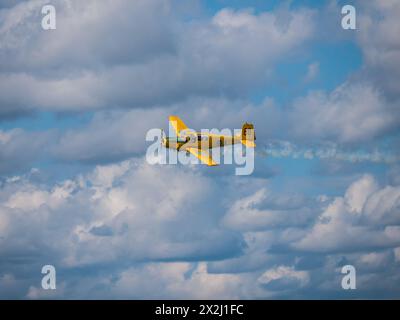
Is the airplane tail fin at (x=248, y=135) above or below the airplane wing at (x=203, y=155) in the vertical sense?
above

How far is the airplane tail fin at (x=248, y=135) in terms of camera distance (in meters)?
180

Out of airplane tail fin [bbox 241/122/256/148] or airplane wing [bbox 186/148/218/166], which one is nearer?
airplane wing [bbox 186/148/218/166]

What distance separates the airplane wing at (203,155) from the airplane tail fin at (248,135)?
12873 mm

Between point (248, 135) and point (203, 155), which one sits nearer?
point (203, 155)

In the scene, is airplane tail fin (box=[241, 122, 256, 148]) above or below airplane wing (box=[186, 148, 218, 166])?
above

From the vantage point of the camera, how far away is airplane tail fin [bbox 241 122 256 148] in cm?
17950

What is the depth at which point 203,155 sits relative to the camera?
166 metres

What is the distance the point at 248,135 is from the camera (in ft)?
591

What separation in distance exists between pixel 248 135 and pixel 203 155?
1866 centimetres

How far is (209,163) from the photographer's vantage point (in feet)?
511

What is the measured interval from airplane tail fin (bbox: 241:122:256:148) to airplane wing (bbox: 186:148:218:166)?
12873 mm
